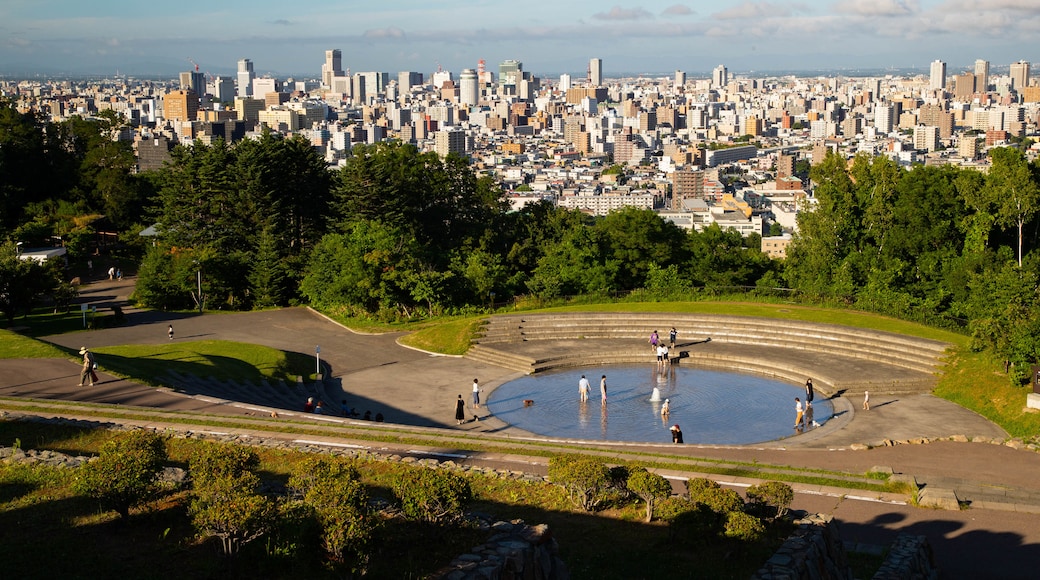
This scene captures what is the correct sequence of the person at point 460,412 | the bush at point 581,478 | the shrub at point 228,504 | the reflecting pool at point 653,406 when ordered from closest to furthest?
the shrub at point 228,504, the bush at point 581,478, the reflecting pool at point 653,406, the person at point 460,412

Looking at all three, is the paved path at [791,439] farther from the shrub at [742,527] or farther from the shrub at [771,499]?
the shrub at [742,527]

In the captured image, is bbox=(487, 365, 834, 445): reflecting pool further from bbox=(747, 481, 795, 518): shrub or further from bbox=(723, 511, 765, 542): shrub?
bbox=(723, 511, 765, 542): shrub

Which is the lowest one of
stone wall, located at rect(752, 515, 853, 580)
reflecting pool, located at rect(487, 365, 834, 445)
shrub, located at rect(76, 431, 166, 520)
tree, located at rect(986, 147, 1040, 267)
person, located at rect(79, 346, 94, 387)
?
reflecting pool, located at rect(487, 365, 834, 445)

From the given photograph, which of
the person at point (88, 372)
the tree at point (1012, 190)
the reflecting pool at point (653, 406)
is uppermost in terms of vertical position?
the tree at point (1012, 190)

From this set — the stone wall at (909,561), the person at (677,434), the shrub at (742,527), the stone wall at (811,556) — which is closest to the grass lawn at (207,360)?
the person at (677,434)

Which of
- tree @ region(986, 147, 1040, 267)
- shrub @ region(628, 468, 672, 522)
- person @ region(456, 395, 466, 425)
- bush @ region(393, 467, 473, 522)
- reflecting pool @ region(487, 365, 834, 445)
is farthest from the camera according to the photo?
tree @ region(986, 147, 1040, 267)

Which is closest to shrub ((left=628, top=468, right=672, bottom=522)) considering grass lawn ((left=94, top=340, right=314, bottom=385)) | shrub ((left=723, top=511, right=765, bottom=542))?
shrub ((left=723, top=511, right=765, bottom=542))
